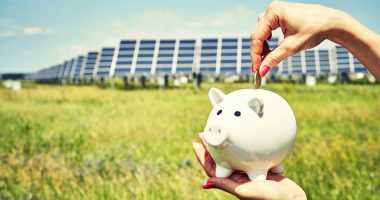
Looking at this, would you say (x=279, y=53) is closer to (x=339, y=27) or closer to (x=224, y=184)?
(x=339, y=27)

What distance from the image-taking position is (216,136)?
1855 millimetres

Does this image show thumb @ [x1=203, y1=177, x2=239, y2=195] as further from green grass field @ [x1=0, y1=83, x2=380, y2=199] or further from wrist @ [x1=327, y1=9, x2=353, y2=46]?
green grass field @ [x1=0, y1=83, x2=380, y2=199]

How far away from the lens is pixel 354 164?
4574 millimetres

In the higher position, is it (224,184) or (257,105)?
(257,105)

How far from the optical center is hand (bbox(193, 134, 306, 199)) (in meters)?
1.83

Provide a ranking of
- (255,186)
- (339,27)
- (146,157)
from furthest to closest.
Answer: (146,157)
(339,27)
(255,186)

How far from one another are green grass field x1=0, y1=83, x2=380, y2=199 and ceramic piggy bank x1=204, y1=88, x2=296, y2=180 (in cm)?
166

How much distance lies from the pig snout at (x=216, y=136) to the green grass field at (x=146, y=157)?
1752 mm

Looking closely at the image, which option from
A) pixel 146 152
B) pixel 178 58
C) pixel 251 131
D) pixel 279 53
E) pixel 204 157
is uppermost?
pixel 279 53

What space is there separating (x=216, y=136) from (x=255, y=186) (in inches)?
9.2

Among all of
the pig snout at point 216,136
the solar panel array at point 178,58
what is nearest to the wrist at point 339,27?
the pig snout at point 216,136

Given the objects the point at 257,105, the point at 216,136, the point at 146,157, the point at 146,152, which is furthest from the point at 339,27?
the point at 146,152

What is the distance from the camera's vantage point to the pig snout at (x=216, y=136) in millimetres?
1846

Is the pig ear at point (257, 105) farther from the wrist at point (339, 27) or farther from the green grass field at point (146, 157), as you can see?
the green grass field at point (146, 157)
